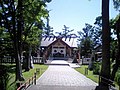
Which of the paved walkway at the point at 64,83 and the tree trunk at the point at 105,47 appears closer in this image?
the tree trunk at the point at 105,47

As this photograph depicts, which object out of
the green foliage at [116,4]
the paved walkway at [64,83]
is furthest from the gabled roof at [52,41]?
the green foliage at [116,4]

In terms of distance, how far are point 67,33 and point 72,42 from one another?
30.1 meters

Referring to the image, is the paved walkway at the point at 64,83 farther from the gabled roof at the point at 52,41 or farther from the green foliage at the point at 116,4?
the gabled roof at the point at 52,41

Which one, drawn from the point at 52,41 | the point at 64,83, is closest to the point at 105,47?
the point at 64,83

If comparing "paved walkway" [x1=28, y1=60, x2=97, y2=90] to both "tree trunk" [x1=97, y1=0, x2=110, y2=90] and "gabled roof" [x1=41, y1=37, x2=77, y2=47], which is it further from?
"gabled roof" [x1=41, y1=37, x2=77, y2=47]

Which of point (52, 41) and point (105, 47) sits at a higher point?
point (52, 41)

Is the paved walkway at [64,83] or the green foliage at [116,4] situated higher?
the green foliage at [116,4]

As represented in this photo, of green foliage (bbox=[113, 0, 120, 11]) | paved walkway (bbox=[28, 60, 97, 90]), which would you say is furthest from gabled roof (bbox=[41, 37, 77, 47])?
green foliage (bbox=[113, 0, 120, 11])

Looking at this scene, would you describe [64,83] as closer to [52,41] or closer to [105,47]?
[105,47]

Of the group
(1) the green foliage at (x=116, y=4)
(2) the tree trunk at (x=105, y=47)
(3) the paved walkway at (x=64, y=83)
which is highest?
(1) the green foliage at (x=116, y=4)

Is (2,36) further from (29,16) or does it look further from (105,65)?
(105,65)

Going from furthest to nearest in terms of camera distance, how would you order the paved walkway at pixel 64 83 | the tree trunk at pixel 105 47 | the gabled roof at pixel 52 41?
the gabled roof at pixel 52 41 → the paved walkway at pixel 64 83 → the tree trunk at pixel 105 47

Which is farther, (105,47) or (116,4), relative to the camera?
(116,4)

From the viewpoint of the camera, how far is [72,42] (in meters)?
84.2
